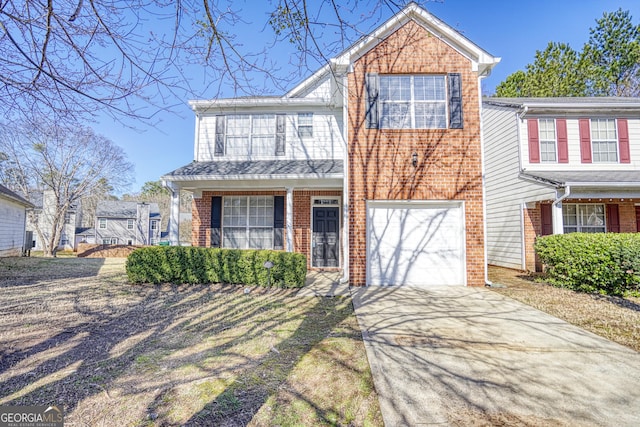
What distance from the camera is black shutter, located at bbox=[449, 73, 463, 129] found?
294 inches

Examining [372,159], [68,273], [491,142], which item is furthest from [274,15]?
[491,142]

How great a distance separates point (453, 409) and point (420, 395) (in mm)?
277

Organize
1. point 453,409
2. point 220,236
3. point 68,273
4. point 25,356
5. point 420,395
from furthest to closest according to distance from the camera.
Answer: point 220,236
point 68,273
point 25,356
point 420,395
point 453,409

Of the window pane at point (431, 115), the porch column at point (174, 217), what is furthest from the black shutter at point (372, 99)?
the porch column at point (174, 217)

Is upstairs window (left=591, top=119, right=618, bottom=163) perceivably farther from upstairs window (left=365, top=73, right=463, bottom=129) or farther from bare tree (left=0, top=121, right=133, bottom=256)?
bare tree (left=0, top=121, right=133, bottom=256)

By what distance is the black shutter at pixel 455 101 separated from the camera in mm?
7465

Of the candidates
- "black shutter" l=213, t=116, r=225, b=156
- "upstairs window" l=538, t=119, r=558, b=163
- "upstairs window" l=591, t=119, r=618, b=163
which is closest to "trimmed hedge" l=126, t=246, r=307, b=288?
"black shutter" l=213, t=116, r=225, b=156

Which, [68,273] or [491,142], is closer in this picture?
[68,273]

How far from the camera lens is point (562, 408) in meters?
2.39

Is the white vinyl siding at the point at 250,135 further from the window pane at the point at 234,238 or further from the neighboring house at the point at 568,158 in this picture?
the neighboring house at the point at 568,158

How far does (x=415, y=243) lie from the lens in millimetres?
7531

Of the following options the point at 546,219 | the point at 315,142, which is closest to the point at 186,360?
the point at 315,142

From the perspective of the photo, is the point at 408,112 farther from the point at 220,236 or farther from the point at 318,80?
the point at 220,236

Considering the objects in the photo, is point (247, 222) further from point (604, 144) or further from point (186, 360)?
point (604, 144)
